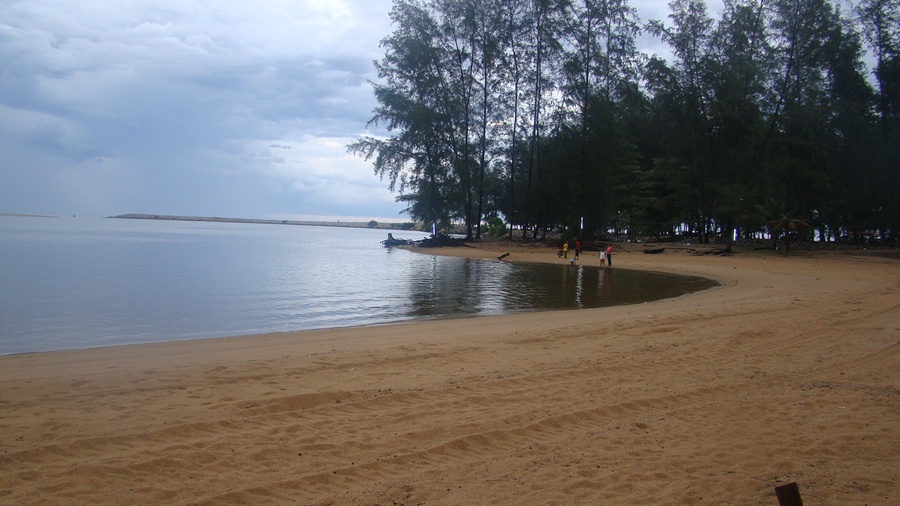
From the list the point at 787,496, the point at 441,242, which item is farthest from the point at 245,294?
the point at 441,242

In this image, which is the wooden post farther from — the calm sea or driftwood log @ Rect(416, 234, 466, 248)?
driftwood log @ Rect(416, 234, 466, 248)

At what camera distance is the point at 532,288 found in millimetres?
19438

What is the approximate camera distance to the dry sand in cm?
389

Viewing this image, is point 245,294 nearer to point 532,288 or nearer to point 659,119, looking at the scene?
point 532,288

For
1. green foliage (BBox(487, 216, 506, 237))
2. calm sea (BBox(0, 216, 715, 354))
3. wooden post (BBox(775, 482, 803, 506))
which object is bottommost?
calm sea (BBox(0, 216, 715, 354))

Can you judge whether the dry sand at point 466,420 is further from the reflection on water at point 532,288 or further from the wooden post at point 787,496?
the reflection on water at point 532,288

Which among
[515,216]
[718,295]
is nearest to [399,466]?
[718,295]

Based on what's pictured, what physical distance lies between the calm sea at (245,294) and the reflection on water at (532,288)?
0.15ft

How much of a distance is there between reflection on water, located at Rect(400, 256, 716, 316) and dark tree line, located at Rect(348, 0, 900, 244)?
14550mm

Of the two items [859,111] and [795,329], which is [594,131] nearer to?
[859,111]

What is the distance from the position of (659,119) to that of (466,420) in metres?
41.0

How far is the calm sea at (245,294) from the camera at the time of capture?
11.5 meters

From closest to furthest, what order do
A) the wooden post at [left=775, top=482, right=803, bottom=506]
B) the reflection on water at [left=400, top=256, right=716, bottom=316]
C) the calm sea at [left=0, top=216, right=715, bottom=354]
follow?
the wooden post at [left=775, top=482, right=803, bottom=506]
the calm sea at [left=0, top=216, right=715, bottom=354]
the reflection on water at [left=400, top=256, right=716, bottom=316]

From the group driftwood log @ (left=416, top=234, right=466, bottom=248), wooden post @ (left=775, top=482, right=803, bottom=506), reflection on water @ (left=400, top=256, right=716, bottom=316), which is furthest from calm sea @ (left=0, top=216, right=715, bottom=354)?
driftwood log @ (left=416, top=234, right=466, bottom=248)
